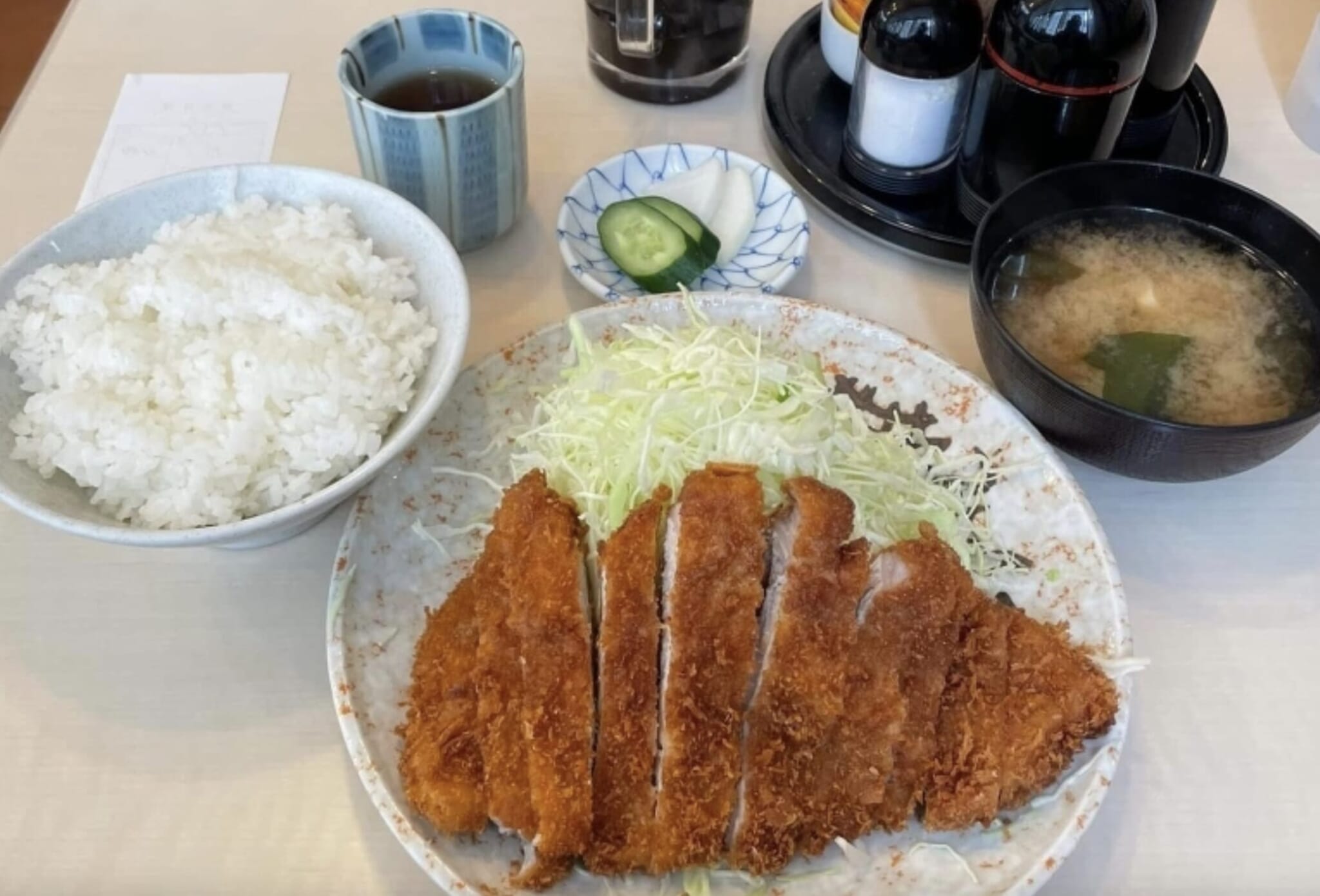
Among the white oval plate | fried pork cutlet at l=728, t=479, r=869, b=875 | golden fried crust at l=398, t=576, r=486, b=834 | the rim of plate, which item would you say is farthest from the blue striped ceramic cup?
fried pork cutlet at l=728, t=479, r=869, b=875

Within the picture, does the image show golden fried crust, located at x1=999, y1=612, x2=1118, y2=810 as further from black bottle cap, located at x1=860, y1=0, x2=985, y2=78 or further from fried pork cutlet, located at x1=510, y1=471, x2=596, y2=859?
black bottle cap, located at x1=860, y1=0, x2=985, y2=78

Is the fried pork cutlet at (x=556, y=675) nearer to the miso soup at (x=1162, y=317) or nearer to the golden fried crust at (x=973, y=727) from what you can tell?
the golden fried crust at (x=973, y=727)

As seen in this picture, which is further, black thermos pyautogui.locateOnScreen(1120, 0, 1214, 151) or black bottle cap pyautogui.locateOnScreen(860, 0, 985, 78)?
black thermos pyautogui.locateOnScreen(1120, 0, 1214, 151)

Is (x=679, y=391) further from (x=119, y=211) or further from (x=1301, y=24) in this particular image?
(x=1301, y=24)

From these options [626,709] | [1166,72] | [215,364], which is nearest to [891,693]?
[626,709]

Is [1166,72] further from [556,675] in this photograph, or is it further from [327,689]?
[327,689]
